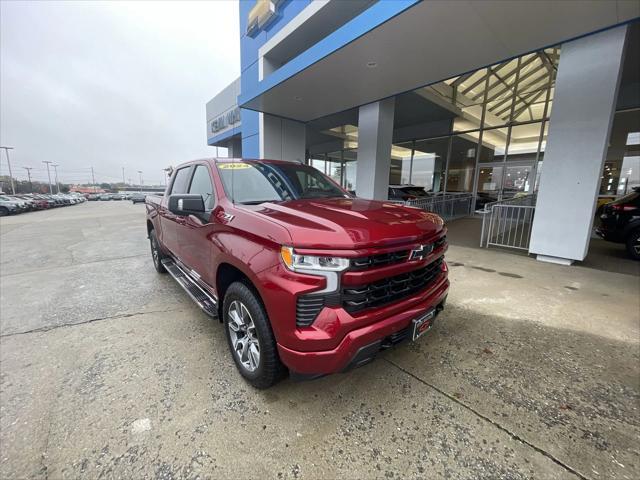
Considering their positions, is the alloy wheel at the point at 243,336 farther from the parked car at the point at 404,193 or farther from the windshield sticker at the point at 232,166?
the parked car at the point at 404,193

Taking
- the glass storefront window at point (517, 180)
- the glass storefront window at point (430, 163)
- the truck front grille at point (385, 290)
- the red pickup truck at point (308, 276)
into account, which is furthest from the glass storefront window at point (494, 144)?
the truck front grille at point (385, 290)

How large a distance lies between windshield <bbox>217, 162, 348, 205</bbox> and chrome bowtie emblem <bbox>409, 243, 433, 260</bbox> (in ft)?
4.40

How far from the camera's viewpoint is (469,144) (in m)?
12.9

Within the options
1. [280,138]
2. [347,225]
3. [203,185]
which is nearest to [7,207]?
[280,138]

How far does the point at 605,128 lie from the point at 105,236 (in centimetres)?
1361

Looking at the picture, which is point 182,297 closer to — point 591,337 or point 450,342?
point 450,342

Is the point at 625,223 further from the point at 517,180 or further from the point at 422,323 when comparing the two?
the point at 422,323

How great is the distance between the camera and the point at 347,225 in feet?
6.11

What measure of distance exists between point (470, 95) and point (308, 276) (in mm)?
13792

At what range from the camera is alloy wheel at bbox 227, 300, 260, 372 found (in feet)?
7.10

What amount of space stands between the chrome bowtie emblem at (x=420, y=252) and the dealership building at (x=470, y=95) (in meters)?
4.46

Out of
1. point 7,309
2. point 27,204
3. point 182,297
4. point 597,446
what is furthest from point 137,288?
point 27,204

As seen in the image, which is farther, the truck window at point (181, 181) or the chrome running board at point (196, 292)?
the truck window at point (181, 181)

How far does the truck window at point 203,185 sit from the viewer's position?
2.89m
